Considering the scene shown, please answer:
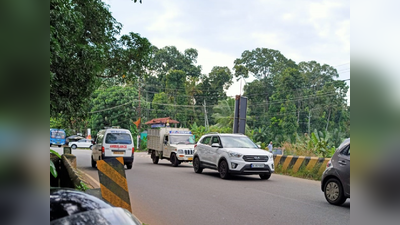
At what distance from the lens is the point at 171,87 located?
51.9 meters

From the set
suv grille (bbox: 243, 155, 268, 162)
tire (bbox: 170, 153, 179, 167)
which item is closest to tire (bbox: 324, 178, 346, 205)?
suv grille (bbox: 243, 155, 268, 162)

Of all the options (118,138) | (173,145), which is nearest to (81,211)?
(118,138)

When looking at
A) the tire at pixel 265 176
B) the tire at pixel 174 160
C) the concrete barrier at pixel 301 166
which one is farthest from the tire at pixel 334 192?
the tire at pixel 174 160

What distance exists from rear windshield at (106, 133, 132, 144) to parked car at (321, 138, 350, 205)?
11.8 meters

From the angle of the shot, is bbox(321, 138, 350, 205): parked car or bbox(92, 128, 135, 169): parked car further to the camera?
bbox(92, 128, 135, 169): parked car

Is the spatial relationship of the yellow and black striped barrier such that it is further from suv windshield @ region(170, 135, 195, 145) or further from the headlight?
suv windshield @ region(170, 135, 195, 145)

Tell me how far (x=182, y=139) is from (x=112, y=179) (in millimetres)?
15135

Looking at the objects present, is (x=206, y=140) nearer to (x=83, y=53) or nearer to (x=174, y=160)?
(x=174, y=160)

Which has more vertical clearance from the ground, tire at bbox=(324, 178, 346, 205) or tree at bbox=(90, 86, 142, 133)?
tree at bbox=(90, 86, 142, 133)

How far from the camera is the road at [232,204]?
6863mm

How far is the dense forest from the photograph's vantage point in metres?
10.8

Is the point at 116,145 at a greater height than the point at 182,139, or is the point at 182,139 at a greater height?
the point at 182,139
